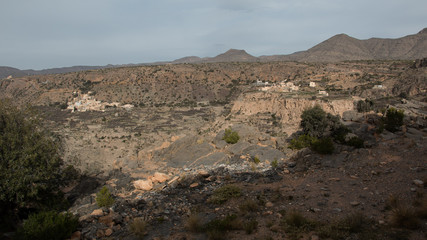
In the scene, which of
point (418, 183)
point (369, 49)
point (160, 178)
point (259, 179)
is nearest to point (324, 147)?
point (259, 179)

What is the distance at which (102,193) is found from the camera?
10070 millimetres

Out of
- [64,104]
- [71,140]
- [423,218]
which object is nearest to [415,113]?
[423,218]

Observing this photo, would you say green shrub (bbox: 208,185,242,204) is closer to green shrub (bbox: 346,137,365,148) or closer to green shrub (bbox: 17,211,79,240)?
green shrub (bbox: 17,211,79,240)

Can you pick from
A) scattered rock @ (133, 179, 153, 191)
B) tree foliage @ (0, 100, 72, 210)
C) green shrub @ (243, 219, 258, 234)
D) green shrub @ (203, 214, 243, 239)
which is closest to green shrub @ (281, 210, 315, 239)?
green shrub @ (243, 219, 258, 234)

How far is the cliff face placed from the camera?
2182 centimetres

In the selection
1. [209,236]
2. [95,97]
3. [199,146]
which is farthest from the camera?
[95,97]

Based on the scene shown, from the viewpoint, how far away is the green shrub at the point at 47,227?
6383mm

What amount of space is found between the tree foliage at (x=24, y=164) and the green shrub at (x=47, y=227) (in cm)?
247

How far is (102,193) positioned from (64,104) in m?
52.7

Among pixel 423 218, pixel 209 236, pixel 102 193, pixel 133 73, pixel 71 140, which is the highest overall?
pixel 133 73

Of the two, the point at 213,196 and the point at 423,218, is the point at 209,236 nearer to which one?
Answer: the point at 213,196

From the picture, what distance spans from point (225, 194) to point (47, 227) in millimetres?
4830

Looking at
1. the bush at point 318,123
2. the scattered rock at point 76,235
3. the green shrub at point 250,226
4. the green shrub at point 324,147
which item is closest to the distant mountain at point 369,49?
the bush at point 318,123

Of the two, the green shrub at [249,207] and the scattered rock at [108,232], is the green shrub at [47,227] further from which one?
the green shrub at [249,207]
